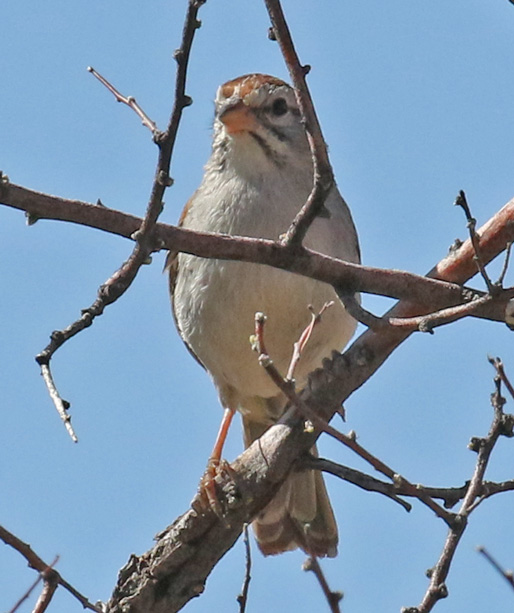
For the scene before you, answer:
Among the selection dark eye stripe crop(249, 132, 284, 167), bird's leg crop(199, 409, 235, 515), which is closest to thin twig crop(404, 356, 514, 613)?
bird's leg crop(199, 409, 235, 515)

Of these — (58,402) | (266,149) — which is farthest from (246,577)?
(266,149)

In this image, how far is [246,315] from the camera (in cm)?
622

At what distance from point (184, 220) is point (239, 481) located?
7.16 ft

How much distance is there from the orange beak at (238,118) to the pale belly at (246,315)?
736 millimetres

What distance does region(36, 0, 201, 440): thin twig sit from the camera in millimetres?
3145

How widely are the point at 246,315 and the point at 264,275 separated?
26 centimetres

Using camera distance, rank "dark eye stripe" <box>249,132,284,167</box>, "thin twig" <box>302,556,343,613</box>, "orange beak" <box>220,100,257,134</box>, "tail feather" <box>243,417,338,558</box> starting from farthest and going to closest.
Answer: "dark eye stripe" <box>249,132,284,167</box> → "orange beak" <box>220,100,257,134</box> → "tail feather" <box>243,417,338,558</box> → "thin twig" <box>302,556,343,613</box>

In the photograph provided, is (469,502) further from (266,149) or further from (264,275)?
(266,149)

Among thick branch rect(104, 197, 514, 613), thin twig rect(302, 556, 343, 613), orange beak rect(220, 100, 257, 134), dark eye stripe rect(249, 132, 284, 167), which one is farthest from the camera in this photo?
dark eye stripe rect(249, 132, 284, 167)

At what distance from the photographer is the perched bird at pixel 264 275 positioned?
6145 mm

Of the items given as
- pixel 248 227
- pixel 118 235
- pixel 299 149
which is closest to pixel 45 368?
pixel 118 235

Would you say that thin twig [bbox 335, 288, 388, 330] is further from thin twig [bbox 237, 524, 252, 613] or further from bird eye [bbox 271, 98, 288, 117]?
bird eye [bbox 271, 98, 288, 117]

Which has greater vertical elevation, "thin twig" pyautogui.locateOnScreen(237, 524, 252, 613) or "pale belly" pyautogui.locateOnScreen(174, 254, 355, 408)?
"pale belly" pyautogui.locateOnScreen(174, 254, 355, 408)

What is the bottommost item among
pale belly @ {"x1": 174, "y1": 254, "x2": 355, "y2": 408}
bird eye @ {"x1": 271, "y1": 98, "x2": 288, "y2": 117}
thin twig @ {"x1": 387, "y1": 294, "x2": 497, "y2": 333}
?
thin twig @ {"x1": 387, "y1": 294, "x2": 497, "y2": 333}
